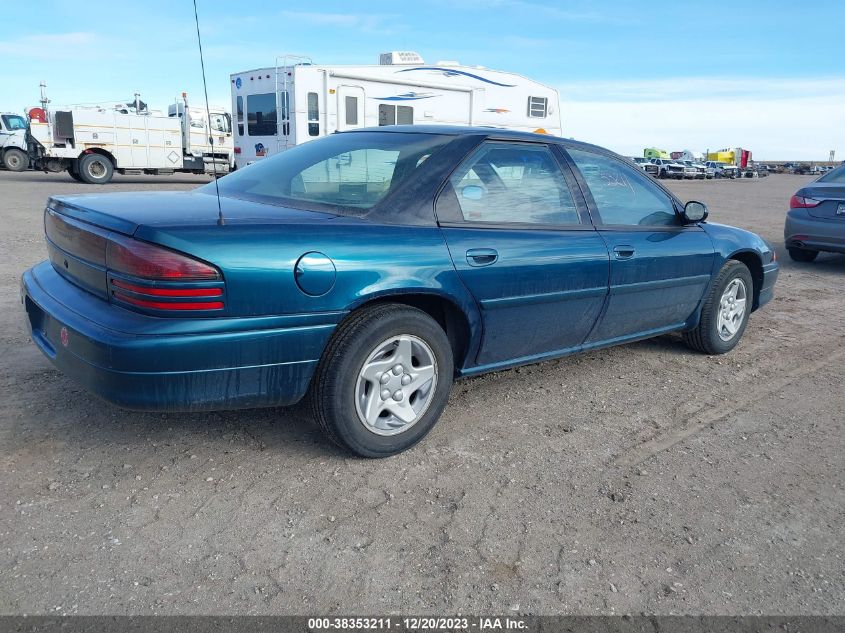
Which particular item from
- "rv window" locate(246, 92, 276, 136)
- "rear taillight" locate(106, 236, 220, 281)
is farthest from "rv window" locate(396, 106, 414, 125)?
"rear taillight" locate(106, 236, 220, 281)

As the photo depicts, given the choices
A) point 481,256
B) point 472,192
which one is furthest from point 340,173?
point 481,256

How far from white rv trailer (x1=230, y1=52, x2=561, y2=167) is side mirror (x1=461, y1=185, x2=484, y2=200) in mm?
11609

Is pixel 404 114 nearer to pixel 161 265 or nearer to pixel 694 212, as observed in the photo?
pixel 694 212

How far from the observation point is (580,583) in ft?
7.90

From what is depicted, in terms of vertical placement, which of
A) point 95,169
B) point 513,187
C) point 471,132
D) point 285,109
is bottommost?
point 95,169

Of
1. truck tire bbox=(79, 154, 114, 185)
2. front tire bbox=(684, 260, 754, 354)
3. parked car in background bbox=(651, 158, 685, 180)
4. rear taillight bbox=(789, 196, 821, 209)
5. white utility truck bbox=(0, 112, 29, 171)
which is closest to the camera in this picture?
front tire bbox=(684, 260, 754, 354)

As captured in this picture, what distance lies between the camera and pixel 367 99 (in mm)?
15109

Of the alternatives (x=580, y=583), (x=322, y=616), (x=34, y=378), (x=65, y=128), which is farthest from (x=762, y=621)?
(x=65, y=128)

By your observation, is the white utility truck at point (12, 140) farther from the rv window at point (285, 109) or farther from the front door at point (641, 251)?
the front door at point (641, 251)

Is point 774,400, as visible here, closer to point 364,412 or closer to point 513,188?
point 513,188

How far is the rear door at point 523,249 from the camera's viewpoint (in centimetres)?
338

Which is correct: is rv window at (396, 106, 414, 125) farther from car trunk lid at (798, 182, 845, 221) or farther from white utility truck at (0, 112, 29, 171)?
white utility truck at (0, 112, 29, 171)

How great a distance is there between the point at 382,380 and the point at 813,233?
25.8ft

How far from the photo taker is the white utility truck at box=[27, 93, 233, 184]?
760 inches
